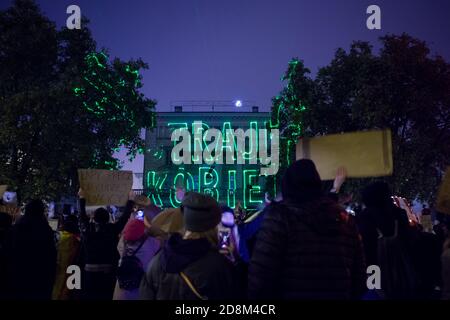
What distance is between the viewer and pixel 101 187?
6.75 m

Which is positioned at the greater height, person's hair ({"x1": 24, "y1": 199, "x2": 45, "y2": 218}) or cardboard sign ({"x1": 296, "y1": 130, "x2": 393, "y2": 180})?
cardboard sign ({"x1": 296, "y1": 130, "x2": 393, "y2": 180})

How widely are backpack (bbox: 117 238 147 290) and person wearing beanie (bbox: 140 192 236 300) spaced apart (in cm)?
248

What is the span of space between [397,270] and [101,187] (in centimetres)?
417

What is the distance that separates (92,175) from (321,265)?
4.39 m

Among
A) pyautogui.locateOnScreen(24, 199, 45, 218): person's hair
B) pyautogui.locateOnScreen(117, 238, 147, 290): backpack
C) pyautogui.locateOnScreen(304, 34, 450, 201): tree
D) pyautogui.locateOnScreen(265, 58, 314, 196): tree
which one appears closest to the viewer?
pyautogui.locateOnScreen(117, 238, 147, 290): backpack

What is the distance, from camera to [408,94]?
23.6 m

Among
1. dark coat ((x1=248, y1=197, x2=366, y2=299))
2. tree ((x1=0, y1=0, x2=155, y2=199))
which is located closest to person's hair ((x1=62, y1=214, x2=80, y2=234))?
dark coat ((x1=248, y1=197, x2=366, y2=299))

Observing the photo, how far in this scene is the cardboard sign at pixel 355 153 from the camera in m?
4.76

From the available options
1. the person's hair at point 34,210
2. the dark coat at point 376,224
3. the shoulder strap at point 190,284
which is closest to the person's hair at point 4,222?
the person's hair at point 34,210

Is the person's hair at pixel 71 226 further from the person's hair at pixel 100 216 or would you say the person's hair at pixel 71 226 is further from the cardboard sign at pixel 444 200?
the cardboard sign at pixel 444 200

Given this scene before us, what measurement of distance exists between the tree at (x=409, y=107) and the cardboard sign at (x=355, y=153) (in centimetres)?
1905

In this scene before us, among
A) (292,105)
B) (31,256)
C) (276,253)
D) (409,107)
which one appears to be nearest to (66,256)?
(31,256)

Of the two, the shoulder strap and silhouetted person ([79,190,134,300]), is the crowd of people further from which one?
silhouetted person ([79,190,134,300])

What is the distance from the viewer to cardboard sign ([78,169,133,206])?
6754mm
